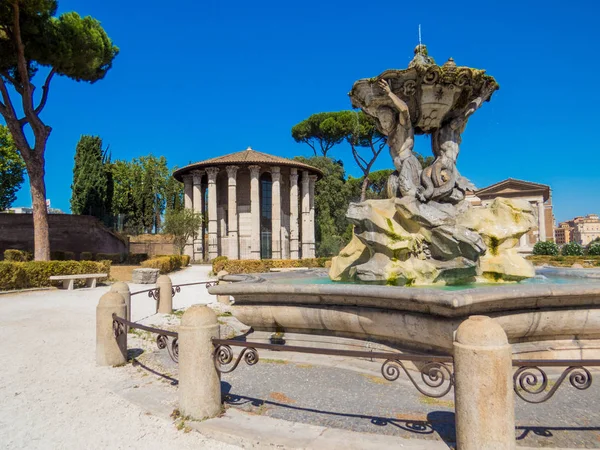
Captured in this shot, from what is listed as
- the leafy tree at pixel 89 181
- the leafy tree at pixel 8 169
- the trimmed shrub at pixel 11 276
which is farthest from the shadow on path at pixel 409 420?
the leafy tree at pixel 8 169

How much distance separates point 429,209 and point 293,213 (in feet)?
98.3

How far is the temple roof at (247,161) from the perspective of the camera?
34.2m

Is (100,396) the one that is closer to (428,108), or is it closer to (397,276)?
(397,276)

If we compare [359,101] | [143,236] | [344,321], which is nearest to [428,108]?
[359,101]

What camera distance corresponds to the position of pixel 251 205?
34969 millimetres

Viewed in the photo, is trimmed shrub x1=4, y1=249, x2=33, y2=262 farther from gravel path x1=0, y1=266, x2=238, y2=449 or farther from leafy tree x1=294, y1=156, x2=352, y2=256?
leafy tree x1=294, y1=156, x2=352, y2=256

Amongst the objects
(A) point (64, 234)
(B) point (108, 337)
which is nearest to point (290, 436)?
(B) point (108, 337)

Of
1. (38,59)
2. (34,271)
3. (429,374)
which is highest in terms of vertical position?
(38,59)

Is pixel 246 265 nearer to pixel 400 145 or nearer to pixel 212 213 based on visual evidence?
pixel 400 145

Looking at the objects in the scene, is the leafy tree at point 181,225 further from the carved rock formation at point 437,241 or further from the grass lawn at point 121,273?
the carved rock formation at point 437,241

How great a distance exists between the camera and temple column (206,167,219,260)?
114 feet

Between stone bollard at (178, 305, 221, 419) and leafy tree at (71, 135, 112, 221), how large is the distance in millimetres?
39438

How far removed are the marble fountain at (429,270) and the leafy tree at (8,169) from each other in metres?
37.4

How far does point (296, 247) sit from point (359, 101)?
1161 inches
